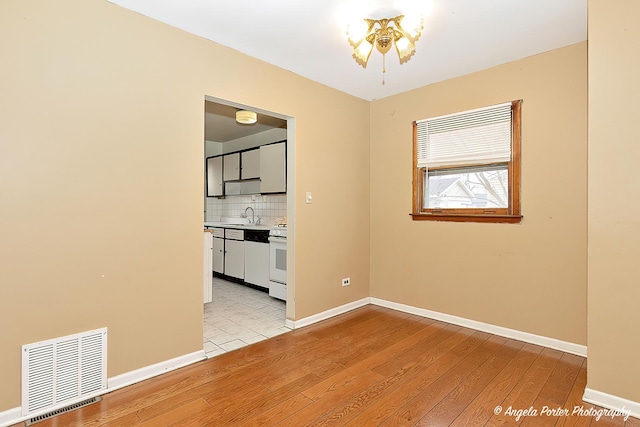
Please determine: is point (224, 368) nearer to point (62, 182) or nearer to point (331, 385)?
point (331, 385)

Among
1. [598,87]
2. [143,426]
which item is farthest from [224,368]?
[598,87]

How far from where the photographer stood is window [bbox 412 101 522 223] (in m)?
3.15

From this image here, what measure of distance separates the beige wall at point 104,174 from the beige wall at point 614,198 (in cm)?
258

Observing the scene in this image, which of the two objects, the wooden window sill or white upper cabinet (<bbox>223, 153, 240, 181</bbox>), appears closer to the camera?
the wooden window sill

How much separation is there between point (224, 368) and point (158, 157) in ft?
5.57

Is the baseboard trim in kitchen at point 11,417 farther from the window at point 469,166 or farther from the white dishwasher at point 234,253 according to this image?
the window at point 469,166

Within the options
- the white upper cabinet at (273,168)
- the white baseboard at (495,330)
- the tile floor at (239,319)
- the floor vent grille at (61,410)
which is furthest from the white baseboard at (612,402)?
the white upper cabinet at (273,168)

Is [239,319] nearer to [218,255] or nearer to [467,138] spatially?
[218,255]

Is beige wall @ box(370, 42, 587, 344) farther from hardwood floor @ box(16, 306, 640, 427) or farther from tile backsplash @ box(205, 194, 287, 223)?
tile backsplash @ box(205, 194, 287, 223)

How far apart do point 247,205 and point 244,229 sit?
1.22 meters

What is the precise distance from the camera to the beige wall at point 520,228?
9.19ft

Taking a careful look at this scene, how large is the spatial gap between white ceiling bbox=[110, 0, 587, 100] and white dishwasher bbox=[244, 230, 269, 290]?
245cm

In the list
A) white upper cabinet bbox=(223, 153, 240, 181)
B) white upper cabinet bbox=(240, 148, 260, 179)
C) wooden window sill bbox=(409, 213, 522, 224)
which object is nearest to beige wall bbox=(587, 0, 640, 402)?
wooden window sill bbox=(409, 213, 522, 224)

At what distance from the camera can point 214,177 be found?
21.8 feet
